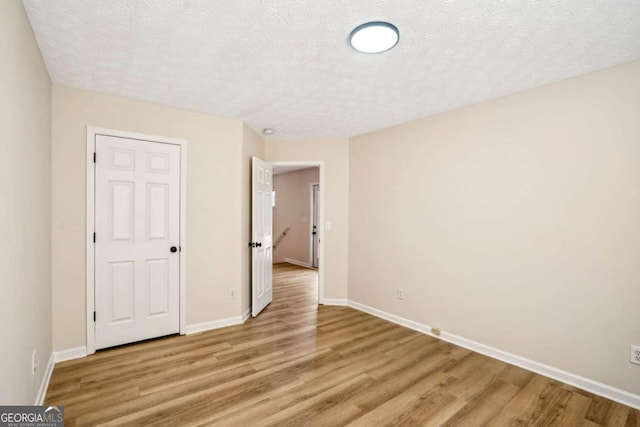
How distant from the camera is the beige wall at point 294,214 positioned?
7633mm

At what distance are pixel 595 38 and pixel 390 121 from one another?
192 cm

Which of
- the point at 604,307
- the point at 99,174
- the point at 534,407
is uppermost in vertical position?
the point at 99,174

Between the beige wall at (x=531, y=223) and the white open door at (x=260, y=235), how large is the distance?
1649mm

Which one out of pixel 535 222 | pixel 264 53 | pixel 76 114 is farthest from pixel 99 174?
pixel 535 222

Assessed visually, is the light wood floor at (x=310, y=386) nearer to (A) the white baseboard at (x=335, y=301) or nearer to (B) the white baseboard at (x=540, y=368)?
(B) the white baseboard at (x=540, y=368)

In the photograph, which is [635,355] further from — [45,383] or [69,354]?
[69,354]

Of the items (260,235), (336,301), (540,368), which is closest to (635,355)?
(540,368)

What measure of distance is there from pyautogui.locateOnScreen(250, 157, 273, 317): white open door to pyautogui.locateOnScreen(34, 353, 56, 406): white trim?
188cm

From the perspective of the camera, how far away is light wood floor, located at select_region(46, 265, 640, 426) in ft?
6.48

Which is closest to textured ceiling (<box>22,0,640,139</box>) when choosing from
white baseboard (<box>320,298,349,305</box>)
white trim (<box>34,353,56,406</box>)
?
white trim (<box>34,353,56,406</box>)

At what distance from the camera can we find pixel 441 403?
214cm

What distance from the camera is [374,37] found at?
1829 mm

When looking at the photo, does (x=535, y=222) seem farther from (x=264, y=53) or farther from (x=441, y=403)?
(x=264, y=53)

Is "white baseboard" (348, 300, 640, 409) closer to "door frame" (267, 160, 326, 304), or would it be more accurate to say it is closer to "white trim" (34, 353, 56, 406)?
"door frame" (267, 160, 326, 304)
